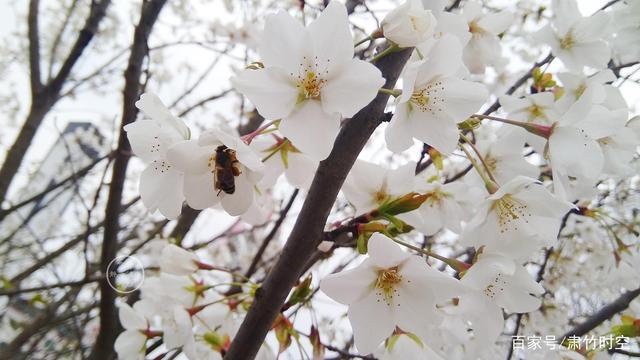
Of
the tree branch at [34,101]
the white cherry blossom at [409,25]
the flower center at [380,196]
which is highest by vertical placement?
the tree branch at [34,101]

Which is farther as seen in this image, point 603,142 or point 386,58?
point 603,142

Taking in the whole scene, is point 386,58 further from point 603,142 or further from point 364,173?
point 603,142

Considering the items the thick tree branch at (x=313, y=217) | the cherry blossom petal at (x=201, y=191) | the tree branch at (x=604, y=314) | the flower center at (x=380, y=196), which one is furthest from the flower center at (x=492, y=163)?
the tree branch at (x=604, y=314)

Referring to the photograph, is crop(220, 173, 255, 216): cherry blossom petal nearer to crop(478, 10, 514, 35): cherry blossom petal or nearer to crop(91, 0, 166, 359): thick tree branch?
crop(91, 0, 166, 359): thick tree branch

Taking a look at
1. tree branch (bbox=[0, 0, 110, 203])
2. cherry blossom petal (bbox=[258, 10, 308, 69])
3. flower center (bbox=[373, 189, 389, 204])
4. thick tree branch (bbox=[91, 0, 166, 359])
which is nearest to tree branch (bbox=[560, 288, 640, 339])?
flower center (bbox=[373, 189, 389, 204])

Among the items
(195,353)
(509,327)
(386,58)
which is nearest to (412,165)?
(386,58)

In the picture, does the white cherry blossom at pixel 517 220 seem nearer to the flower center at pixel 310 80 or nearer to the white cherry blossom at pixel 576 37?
the flower center at pixel 310 80
